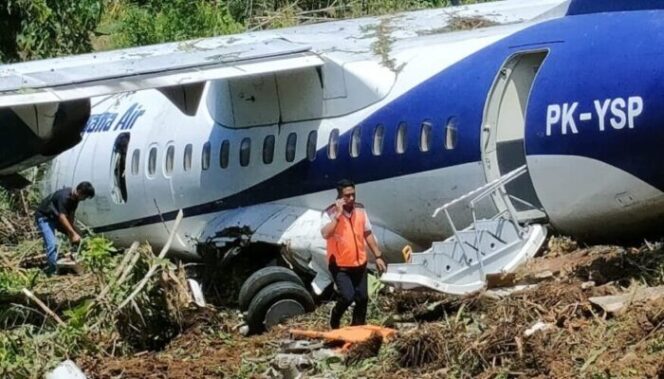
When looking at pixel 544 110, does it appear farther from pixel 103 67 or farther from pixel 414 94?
pixel 103 67

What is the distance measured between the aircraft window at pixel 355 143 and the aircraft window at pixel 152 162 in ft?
11.8

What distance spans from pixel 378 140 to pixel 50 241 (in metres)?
5.27

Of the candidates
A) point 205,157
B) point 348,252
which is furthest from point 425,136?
point 205,157

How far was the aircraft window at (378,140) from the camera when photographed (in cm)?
1531

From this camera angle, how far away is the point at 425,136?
14.8m

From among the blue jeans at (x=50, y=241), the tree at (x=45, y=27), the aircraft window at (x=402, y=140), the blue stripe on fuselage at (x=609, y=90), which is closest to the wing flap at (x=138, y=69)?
the aircraft window at (x=402, y=140)

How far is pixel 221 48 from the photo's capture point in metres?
16.8

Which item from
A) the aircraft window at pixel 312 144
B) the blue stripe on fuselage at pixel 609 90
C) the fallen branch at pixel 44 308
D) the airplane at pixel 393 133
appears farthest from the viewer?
the aircraft window at pixel 312 144

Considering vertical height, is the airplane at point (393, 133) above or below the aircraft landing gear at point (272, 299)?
above

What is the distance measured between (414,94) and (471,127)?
0.97m

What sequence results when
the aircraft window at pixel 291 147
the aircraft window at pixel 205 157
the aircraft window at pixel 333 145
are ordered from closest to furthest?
the aircraft window at pixel 333 145, the aircraft window at pixel 291 147, the aircraft window at pixel 205 157

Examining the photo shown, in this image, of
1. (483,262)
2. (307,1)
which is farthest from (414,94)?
(307,1)

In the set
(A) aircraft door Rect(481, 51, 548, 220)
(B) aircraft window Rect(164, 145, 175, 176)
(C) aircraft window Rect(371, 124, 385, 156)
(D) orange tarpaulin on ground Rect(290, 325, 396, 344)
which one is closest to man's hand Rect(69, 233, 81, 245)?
(B) aircraft window Rect(164, 145, 175, 176)

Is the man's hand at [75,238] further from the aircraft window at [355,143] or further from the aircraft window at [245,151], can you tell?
the aircraft window at [355,143]
